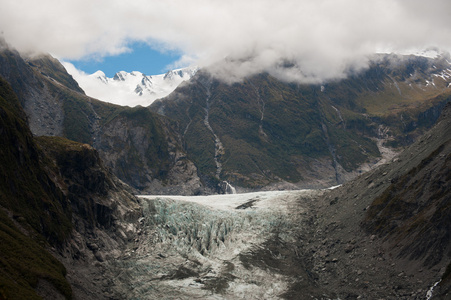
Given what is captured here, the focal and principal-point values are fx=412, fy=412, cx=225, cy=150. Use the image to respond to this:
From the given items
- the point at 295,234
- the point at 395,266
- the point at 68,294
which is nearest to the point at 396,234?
the point at 395,266

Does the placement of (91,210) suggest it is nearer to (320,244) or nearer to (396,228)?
(320,244)

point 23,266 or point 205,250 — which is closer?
point 23,266

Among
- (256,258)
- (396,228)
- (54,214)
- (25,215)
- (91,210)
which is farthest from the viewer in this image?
(256,258)

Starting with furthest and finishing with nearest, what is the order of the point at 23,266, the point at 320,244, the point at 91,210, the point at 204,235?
the point at 204,235 → the point at 320,244 → the point at 91,210 → the point at 23,266

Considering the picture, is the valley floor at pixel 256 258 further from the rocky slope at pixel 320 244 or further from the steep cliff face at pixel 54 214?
the steep cliff face at pixel 54 214

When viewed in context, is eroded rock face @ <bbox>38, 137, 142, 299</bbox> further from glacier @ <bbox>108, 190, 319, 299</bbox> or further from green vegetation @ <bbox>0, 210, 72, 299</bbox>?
green vegetation @ <bbox>0, 210, 72, 299</bbox>

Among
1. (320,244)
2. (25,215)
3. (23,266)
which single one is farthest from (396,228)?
(25,215)

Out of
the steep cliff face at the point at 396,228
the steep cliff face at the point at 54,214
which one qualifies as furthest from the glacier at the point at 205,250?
the steep cliff face at the point at 396,228

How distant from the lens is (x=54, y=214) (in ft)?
283

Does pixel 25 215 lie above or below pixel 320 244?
above

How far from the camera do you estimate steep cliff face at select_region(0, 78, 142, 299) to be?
63.8m

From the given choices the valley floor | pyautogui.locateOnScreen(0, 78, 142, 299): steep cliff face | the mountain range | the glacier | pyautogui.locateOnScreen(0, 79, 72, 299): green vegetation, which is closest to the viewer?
pyautogui.locateOnScreen(0, 79, 72, 299): green vegetation

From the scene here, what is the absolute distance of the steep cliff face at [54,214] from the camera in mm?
63791

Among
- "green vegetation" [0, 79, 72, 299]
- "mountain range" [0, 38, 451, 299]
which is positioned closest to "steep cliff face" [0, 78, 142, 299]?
"green vegetation" [0, 79, 72, 299]
